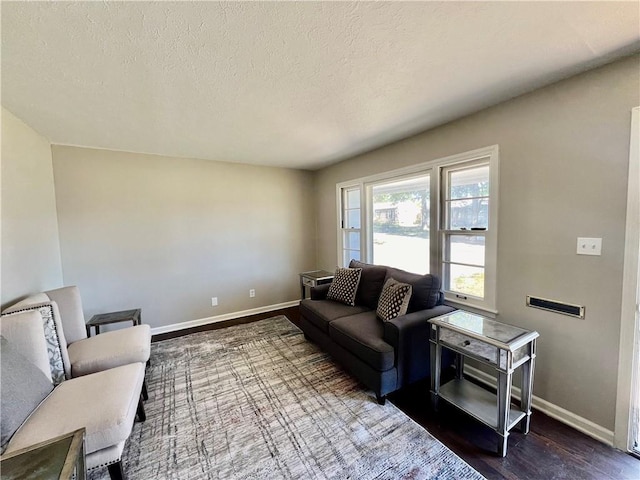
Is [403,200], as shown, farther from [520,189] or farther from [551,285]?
[551,285]

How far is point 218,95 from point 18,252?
82.2 inches

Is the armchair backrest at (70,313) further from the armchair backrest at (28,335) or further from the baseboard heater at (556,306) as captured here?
the baseboard heater at (556,306)

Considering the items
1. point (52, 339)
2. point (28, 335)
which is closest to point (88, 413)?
point (28, 335)

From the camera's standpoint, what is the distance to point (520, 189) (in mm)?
1986

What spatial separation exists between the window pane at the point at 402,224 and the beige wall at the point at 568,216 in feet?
2.61

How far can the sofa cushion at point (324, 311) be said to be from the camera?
2645mm

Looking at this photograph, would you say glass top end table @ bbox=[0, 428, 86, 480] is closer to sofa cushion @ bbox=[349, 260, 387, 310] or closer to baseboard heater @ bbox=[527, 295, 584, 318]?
sofa cushion @ bbox=[349, 260, 387, 310]

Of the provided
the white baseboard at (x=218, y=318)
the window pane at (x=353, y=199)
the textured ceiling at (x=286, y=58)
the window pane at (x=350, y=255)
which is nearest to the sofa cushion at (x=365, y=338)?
the window pane at (x=350, y=255)

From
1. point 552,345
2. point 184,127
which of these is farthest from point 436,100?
point 184,127

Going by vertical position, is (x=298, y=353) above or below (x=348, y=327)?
below

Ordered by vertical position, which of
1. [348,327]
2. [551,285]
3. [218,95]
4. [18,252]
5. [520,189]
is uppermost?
[218,95]

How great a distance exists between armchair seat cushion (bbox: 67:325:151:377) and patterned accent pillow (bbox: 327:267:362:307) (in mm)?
1882

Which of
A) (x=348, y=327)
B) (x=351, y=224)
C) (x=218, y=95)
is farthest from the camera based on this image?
(x=351, y=224)

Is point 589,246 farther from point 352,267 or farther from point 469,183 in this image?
point 352,267
